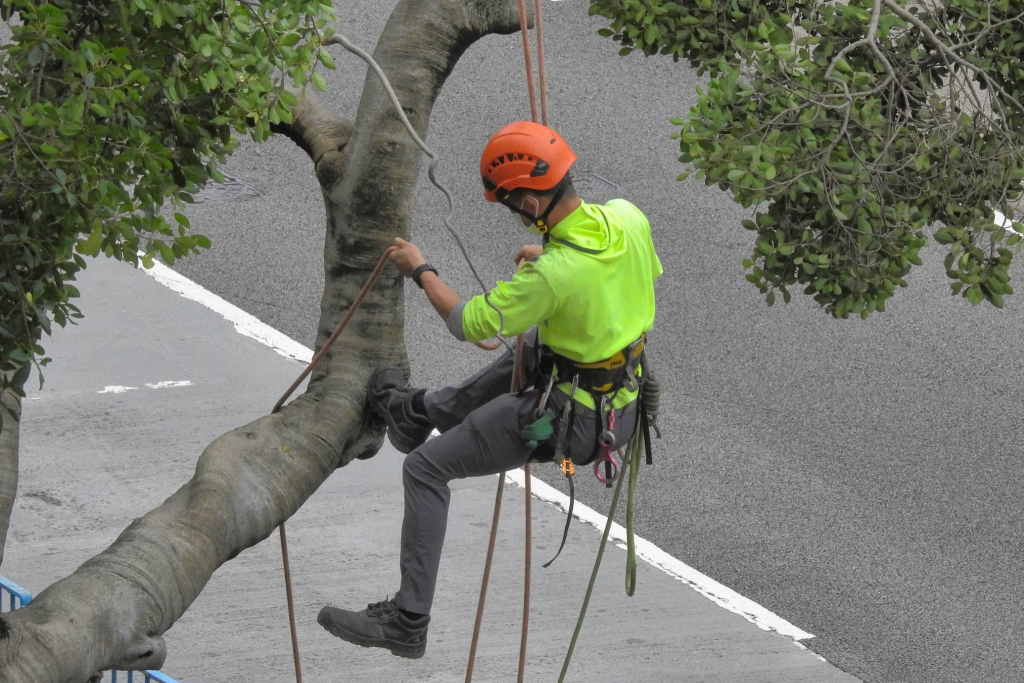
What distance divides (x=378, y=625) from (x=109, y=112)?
2817 mm

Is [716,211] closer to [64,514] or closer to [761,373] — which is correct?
[761,373]

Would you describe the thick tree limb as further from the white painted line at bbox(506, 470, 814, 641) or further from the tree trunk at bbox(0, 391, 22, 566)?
the white painted line at bbox(506, 470, 814, 641)

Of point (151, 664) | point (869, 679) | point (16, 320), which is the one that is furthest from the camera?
point (869, 679)

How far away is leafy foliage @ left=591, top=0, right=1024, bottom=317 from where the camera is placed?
4.52 metres

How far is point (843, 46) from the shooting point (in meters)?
4.79

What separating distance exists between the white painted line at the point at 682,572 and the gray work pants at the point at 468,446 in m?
2.72

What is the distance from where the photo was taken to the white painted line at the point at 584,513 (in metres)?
8.68

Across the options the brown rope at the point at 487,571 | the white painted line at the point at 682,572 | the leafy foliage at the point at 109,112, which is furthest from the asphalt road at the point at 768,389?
the leafy foliage at the point at 109,112

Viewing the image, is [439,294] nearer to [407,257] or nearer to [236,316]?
[407,257]

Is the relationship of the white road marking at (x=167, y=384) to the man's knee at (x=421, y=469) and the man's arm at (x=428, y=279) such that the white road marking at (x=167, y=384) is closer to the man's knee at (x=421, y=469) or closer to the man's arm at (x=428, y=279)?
the man's knee at (x=421, y=469)

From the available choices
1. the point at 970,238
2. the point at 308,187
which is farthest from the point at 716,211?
the point at 970,238

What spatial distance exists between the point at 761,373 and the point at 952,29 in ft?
21.7

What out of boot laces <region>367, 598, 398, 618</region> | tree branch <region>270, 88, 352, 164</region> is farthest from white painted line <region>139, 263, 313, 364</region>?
tree branch <region>270, 88, 352, 164</region>

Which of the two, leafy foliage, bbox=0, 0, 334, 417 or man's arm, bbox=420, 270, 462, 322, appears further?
man's arm, bbox=420, 270, 462, 322
